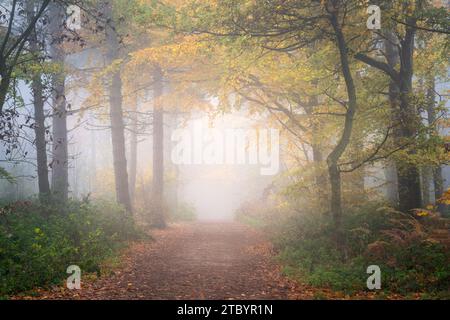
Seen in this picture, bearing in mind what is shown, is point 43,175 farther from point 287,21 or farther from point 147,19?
point 287,21

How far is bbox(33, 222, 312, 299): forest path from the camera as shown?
298 inches

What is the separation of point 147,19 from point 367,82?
7.11 metres

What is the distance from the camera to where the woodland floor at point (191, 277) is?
7470 millimetres

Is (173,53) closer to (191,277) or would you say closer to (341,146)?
(341,146)

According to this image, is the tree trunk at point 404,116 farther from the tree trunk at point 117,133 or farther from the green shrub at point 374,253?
the tree trunk at point 117,133

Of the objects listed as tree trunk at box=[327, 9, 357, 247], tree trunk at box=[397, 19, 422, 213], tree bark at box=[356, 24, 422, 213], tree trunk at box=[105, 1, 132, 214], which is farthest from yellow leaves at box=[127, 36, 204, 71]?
tree trunk at box=[397, 19, 422, 213]

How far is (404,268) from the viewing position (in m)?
8.06

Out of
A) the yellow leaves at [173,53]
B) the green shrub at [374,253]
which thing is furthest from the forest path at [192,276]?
the yellow leaves at [173,53]

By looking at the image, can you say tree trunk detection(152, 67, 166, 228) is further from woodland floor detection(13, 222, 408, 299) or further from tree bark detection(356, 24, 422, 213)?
tree bark detection(356, 24, 422, 213)

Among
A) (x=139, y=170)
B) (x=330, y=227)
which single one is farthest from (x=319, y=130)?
(x=139, y=170)

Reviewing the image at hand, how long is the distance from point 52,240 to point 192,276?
3.62m

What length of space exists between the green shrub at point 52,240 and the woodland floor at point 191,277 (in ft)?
1.43

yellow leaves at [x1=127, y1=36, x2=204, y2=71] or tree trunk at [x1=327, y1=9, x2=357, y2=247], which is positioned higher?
yellow leaves at [x1=127, y1=36, x2=204, y2=71]

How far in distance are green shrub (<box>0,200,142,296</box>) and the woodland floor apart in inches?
17.1
